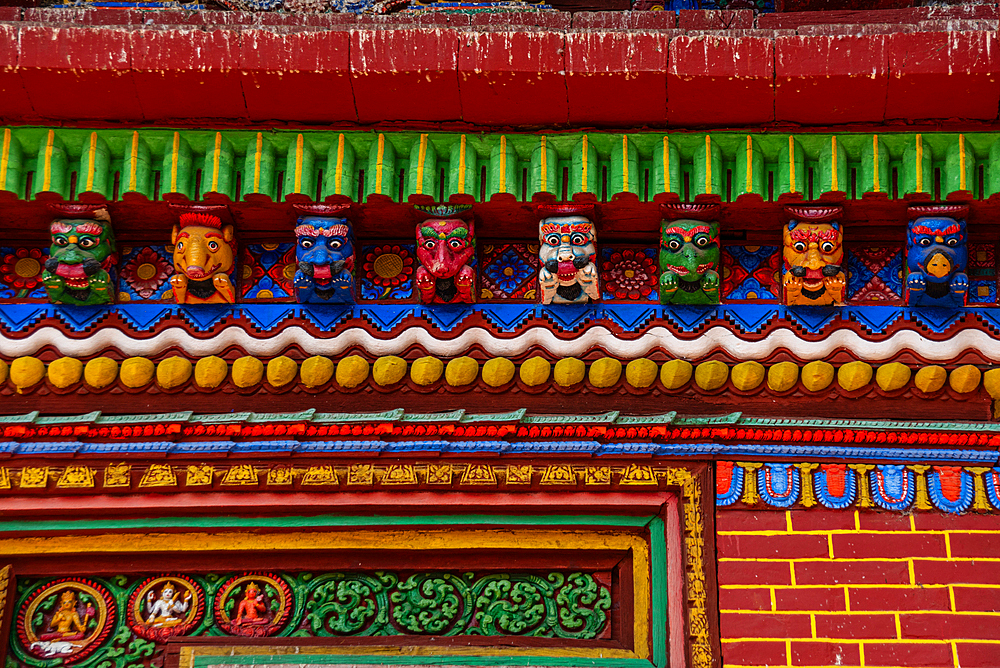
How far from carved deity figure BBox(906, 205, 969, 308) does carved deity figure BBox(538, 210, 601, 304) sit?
41.1 inches

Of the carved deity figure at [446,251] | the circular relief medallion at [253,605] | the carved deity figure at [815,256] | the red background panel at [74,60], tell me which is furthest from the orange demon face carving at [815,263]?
the red background panel at [74,60]

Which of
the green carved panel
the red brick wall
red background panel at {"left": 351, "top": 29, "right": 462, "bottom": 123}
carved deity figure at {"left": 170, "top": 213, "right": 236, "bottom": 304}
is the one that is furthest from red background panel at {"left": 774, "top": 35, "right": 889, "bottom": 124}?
carved deity figure at {"left": 170, "top": 213, "right": 236, "bottom": 304}

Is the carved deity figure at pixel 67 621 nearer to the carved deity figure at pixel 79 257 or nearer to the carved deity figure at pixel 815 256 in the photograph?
the carved deity figure at pixel 79 257

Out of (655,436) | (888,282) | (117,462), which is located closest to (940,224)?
(888,282)

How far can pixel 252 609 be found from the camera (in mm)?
3135

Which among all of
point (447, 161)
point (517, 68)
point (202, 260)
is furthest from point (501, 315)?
point (202, 260)

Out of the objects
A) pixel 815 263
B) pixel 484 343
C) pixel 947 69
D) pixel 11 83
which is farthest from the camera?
pixel 484 343

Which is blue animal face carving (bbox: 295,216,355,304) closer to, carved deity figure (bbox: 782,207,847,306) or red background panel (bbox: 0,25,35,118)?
red background panel (bbox: 0,25,35,118)

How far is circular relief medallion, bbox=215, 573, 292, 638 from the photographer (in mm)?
3125

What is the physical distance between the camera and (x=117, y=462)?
124 inches

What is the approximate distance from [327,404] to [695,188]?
143 centimetres

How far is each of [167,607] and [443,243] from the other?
5.02 feet

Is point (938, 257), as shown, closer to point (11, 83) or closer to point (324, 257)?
point (324, 257)

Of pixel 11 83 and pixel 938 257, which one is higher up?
pixel 11 83
